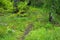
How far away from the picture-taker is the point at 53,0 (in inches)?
1041

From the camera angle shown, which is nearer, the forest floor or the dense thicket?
the forest floor

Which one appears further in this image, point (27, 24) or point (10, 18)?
point (10, 18)

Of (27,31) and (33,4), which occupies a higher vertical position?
(27,31)

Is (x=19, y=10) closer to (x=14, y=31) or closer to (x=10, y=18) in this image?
(x=10, y=18)

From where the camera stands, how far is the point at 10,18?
101 feet

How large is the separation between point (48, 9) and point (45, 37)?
24.5 feet

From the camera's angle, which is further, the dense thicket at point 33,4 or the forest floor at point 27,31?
the dense thicket at point 33,4

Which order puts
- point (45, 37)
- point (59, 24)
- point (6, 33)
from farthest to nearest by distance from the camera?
point (59, 24), point (6, 33), point (45, 37)

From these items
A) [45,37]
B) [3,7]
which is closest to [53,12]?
[45,37]

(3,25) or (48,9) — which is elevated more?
(48,9)

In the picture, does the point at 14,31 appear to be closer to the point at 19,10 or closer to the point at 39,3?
the point at 19,10

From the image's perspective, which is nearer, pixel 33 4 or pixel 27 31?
pixel 27 31

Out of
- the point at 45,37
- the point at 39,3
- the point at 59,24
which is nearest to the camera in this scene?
the point at 45,37

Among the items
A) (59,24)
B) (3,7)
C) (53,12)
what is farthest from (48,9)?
(3,7)
